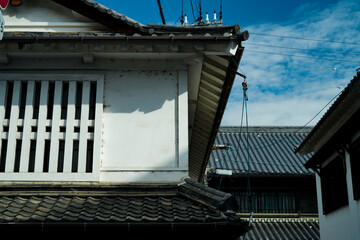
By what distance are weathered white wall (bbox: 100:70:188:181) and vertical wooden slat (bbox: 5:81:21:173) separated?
1.79 m

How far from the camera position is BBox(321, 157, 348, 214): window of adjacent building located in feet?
52.6

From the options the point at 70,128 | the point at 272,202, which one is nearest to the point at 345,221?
the point at 272,202

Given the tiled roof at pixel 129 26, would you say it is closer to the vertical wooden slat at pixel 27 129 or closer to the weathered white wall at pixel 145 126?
the weathered white wall at pixel 145 126

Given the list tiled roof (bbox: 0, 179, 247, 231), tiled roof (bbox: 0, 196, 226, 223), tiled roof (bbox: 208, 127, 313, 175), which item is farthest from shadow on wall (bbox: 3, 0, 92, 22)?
tiled roof (bbox: 208, 127, 313, 175)

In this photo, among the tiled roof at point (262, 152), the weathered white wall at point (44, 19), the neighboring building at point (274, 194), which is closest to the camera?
the weathered white wall at point (44, 19)

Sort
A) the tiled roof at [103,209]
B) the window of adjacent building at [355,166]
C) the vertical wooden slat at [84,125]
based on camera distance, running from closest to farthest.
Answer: the tiled roof at [103,209] < the vertical wooden slat at [84,125] < the window of adjacent building at [355,166]

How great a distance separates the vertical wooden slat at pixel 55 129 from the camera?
9.28 metres

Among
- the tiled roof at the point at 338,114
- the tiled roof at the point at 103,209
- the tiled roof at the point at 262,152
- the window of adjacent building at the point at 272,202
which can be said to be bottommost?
the tiled roof at the point at 103,209

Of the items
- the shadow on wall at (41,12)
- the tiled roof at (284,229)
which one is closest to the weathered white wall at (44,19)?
the shadow on wall at (41,12)

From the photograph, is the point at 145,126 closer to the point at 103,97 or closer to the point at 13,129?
the point at 103,97

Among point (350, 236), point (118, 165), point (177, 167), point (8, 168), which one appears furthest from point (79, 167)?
point (350, 236)

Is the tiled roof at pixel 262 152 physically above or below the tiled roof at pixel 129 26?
above

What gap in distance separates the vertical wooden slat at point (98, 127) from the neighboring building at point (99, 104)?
21 millimetres

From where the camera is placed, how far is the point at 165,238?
7797mm
